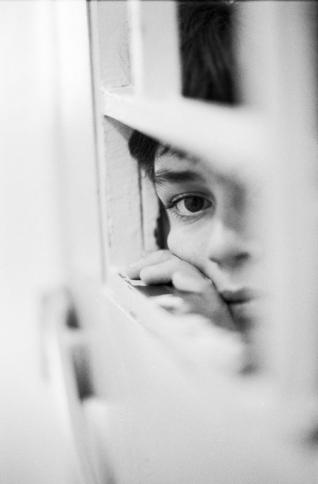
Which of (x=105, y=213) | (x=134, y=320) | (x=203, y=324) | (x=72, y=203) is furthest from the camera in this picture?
(x=72, y=203)

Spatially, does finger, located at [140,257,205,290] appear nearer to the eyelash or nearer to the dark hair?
the eyelash

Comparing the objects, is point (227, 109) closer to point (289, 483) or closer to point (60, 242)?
point (289, 483)

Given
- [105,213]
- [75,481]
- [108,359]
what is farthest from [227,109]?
[75,481]

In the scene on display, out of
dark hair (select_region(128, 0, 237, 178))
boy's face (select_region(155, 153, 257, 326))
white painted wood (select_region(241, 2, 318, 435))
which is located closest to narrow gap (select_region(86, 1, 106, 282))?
boy's face (select_region(155, 153, 257, 326))

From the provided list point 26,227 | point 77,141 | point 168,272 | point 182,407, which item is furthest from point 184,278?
point 26,227

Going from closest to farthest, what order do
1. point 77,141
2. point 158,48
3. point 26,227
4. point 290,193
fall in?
point 290,193 < point 158,48 < point 77,141 < point 26,227

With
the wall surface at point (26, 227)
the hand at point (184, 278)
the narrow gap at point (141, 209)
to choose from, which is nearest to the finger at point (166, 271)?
the hand at point (184, 278)

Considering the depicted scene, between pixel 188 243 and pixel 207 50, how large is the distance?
0.69ft

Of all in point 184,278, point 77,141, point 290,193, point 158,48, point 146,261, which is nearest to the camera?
point 290,193

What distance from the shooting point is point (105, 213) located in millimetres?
844

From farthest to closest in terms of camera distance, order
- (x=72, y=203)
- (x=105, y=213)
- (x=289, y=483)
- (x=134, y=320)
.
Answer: (x=72, y=203) → (x=105, y=213) → (x=134, y=320) → (x=289, y=483)

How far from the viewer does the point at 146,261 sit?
0.77 metres

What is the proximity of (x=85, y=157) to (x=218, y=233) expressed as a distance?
0.43 meters

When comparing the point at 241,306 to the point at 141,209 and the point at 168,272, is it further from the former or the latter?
the point at 141,209
